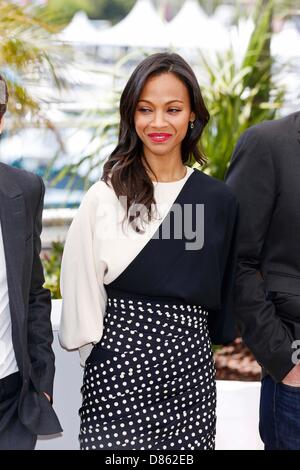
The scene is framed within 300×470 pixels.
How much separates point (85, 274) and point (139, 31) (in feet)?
17.5

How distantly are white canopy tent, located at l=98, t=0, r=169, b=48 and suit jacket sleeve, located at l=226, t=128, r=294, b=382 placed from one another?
4912mm

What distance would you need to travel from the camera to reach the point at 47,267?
5699 mm

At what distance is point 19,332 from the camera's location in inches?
92.0

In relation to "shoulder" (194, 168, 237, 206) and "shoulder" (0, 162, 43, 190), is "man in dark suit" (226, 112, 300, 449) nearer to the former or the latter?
"shoulder" (194, 168, 237, 206)

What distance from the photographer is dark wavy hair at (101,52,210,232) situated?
2.62 metres

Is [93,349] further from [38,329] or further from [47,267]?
[47,267]

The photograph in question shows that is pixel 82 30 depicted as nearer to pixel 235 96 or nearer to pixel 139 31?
pixel 139 31

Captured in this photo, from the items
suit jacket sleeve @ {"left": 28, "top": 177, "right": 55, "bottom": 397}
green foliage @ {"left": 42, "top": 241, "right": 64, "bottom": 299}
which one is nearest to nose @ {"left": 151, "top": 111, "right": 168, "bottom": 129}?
suit jacket sleeve @ {"left": 28, "top": 177, "right": 55, "bottom": 397}

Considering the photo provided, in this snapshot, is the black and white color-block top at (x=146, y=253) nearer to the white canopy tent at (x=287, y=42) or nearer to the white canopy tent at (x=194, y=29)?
the white canopy tent at (x=287, y=42)

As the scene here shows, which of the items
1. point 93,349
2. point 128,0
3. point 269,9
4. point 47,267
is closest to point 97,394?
point 93,349

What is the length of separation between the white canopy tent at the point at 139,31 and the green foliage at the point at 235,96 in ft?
4.85

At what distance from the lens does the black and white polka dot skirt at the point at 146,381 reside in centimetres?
251

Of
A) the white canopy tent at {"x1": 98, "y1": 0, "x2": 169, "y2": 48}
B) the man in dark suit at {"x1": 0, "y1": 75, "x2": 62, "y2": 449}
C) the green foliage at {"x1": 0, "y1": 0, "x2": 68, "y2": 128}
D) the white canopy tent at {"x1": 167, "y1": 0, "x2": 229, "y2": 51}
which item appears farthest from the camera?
the white canopy tent at {"x1": 98, "y1": 0, "x2": 169, "y2": 48}

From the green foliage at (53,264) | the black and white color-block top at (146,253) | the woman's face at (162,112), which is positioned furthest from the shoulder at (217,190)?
the green foliage at (53,264)
